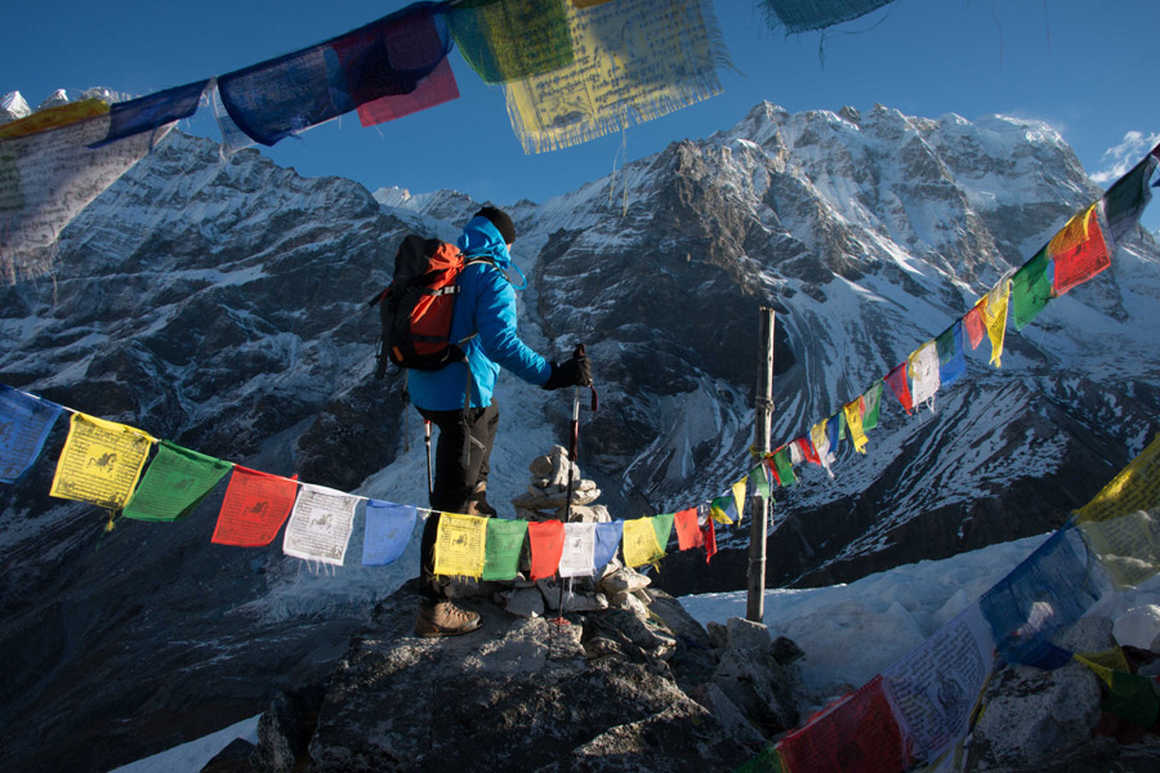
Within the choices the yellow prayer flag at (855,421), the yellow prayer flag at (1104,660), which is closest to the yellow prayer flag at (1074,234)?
the yellow prayer flag at (855,421)

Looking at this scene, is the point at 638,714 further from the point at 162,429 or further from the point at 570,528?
the point at 162,429

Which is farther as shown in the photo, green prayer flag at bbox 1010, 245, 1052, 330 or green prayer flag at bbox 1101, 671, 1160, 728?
green prayer flag at bbox 1010, 245, 1052, 330

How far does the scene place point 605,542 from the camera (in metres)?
5.34

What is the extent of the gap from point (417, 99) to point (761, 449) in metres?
5.24

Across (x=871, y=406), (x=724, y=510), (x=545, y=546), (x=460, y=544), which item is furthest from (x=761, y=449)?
(x=460, y=544)

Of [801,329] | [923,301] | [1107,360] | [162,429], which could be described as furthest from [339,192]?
[1107,360]

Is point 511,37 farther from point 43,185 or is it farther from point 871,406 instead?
point 871,406

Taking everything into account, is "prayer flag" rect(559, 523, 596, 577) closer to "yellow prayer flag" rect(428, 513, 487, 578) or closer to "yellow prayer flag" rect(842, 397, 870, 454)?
"yellow prayer flag" rect(428, 513, 487, 578)

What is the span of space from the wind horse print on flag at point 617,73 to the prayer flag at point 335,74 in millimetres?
499

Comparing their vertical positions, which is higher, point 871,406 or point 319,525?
point 319,525

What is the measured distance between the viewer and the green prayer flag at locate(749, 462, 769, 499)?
697 cm

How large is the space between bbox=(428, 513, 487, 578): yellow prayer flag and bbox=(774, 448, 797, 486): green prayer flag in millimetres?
4578

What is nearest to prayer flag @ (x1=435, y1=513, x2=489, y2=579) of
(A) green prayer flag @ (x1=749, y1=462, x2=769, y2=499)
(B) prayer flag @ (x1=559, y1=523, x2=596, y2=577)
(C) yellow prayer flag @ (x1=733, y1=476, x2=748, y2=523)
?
(B) prayer flag @ (x1=559, y1=523, x2=596, y2=577)

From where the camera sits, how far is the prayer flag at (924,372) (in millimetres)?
6383
